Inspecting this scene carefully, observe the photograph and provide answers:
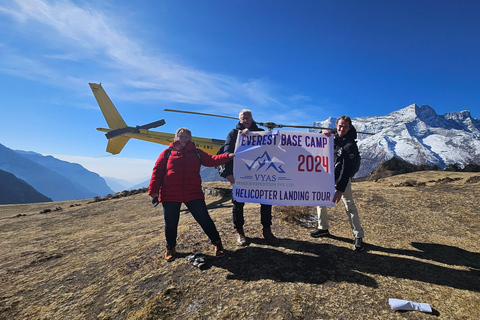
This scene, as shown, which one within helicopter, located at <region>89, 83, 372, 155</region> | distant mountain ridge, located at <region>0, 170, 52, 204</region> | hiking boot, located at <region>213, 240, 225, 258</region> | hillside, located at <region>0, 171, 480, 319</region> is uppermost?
helicopter, located at <region>89, 83, 372, 155</region>

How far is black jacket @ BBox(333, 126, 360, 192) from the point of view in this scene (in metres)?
4.47

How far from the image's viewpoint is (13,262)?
5.13 m

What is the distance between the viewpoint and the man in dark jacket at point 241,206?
4867mm

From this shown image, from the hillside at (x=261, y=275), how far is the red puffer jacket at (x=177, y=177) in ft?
4.51

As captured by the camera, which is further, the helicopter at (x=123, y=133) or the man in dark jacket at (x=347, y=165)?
the helicopter at (x=123, y=133)

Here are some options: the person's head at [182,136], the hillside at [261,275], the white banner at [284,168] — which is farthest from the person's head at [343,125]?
the person's head at [182,136]

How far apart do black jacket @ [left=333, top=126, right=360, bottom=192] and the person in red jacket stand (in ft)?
9.63

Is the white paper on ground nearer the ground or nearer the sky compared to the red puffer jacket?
nearer the ground

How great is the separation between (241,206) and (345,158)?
2.58m

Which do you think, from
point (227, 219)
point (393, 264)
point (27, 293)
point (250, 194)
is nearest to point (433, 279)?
point (393, 264)

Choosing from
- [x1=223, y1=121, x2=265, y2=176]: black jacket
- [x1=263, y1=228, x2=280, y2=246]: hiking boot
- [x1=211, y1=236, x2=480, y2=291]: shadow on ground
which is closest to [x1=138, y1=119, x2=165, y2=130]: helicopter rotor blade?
[x1=223, y1=121, x2=265, y2=176]: black jacket

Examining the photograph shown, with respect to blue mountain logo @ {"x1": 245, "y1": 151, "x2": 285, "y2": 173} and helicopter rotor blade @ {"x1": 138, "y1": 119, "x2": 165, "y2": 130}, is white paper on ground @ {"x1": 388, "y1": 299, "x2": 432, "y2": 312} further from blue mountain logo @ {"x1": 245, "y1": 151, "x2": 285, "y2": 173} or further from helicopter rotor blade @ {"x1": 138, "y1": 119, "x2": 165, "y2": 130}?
helicopter rotor blade @ {"x1": 138, "y1": 119, "x2": 165, "y2": 130}

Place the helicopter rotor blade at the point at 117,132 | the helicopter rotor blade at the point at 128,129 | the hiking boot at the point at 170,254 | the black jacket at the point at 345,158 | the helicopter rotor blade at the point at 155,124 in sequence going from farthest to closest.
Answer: the helicopter rotor blade at the point at 155,124 → the helicopter rotor blade at the point at 117,132 → the helicopter rotor blade at the point at 128,129 → the black jacket at the point at 345,158 → the hiking boot at the point at 170,254

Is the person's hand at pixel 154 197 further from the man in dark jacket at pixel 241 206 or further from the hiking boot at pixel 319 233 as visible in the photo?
the hiking boot at pixel 319 233
